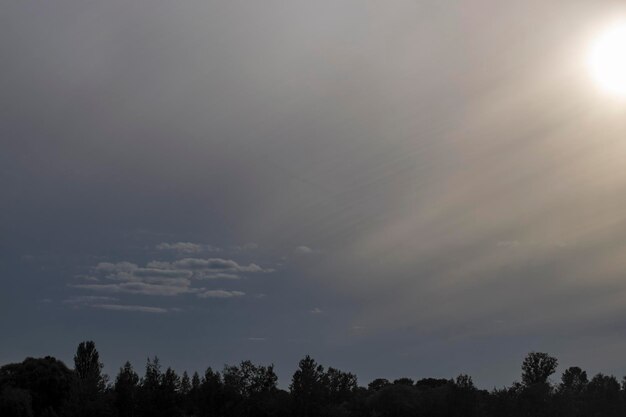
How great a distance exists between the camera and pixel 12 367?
401ft

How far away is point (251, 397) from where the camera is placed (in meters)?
112

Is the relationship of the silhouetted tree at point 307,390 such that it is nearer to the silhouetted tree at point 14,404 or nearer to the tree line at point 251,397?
the tree line at point 251,397

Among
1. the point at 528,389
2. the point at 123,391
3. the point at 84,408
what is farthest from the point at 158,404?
the point at 528,389

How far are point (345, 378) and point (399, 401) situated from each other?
34192 mm

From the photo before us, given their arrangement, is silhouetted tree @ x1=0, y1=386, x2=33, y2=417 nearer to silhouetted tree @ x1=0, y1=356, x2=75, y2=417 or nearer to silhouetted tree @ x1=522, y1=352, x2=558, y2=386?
silhouetted tree @ x1=0, y1=356, x2=75, y2=417

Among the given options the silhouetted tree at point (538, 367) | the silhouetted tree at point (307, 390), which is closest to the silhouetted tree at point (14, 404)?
the silhouetted tree at point (307, 390)

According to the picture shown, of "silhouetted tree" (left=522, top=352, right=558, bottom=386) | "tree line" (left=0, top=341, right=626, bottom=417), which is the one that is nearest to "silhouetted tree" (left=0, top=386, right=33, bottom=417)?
"tree line" (left=0, top=341, right=626, bottom=417)

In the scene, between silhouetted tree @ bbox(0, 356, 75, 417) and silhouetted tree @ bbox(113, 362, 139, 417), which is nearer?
silhouetted tree @ bbox(113, 362, 139, 417)

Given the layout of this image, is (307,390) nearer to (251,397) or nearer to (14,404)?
(251,397)

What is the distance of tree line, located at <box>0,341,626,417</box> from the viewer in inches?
3814

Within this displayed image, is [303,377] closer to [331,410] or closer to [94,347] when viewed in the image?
[331,410]

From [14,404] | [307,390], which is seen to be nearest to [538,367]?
[307,390]

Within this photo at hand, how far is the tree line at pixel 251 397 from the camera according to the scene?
96.9m

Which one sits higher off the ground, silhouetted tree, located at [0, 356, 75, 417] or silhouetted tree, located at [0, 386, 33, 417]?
silhouetted tree, located at [0, 356, 75, 417]
